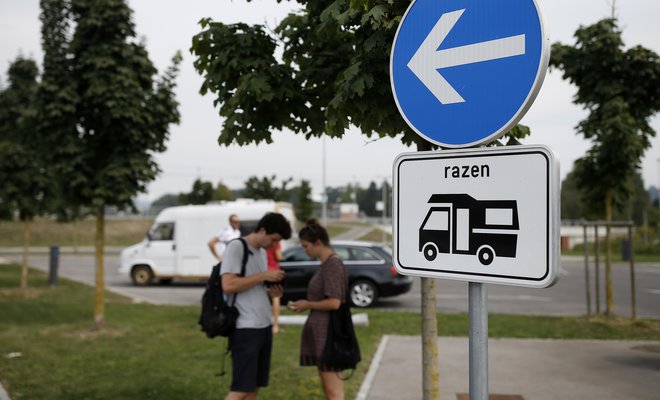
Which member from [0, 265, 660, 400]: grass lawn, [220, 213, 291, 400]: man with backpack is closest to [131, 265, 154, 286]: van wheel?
[0, 265, 660, 400]: grass lawn

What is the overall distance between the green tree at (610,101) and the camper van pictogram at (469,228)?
8625mm

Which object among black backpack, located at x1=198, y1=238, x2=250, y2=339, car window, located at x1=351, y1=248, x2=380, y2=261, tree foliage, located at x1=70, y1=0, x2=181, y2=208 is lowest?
car window, located at x1=351, y1=248, x2=380, y2=261

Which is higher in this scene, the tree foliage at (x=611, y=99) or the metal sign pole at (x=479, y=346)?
the tree foliage at (x=611, y=99)

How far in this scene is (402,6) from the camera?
119 inches

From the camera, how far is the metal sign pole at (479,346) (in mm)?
1979

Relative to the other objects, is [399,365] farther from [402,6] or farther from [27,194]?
[27,194]

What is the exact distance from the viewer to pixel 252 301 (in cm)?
445

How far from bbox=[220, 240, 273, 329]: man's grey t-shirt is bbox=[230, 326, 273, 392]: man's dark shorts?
0.06m

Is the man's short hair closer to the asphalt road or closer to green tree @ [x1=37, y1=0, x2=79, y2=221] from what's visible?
green tree @ [x1=37, y1=0, x2=79, y2=221]

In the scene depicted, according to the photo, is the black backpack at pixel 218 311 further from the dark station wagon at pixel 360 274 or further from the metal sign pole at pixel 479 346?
the dark station wagon at pixel 360 274

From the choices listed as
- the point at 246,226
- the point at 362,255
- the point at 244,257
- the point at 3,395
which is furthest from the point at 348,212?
the point at 244,257

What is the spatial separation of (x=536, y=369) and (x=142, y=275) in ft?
48.0

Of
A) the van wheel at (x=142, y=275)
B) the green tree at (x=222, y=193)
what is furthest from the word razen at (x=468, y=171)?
the green tree at (x=222, y=193)

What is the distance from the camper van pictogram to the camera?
1937 mm
